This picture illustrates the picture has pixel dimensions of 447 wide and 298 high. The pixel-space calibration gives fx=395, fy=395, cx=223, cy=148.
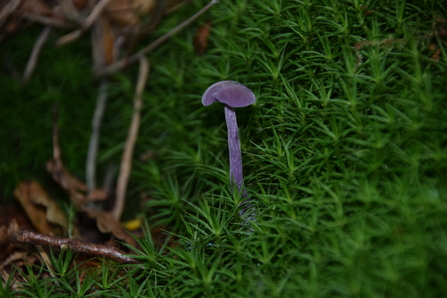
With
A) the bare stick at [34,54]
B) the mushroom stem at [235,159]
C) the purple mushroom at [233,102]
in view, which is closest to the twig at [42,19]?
the bare stick at [34,54]

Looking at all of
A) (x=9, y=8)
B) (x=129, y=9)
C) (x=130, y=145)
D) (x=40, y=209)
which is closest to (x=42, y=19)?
(x=9, y=8)

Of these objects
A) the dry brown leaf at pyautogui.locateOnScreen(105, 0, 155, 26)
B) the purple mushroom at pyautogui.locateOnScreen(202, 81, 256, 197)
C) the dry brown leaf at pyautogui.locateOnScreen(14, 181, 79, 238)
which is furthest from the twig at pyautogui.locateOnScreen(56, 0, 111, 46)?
the purple mushroom at pyautogui.locateOnScreen(202, 81, 256, 197)

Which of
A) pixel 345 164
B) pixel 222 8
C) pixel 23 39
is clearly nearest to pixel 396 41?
pixel 345 164

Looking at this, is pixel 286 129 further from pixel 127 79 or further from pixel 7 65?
pixel 7 65

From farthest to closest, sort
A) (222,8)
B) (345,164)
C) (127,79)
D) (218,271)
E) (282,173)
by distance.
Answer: (127,79) < (222,8) < (282,173) < (345,164) < (218,271)

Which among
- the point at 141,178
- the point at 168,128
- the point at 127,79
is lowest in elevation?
the point at 141,178

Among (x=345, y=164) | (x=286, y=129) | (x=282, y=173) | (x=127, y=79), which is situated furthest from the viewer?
(x=127, y=79)

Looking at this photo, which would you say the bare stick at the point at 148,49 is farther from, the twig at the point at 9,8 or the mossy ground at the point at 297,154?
the twig at the point at 9,8
